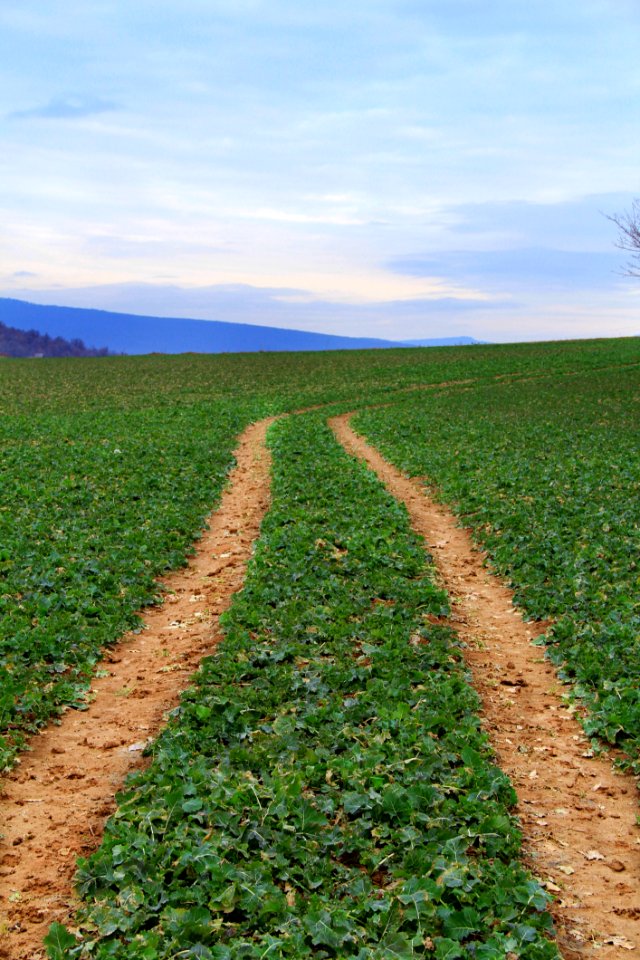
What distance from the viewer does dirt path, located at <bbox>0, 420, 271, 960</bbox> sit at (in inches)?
235

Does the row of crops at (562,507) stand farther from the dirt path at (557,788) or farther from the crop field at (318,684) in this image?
the dirt path at (557,788)

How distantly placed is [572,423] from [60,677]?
90.4 ft

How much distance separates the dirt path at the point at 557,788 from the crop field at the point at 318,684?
0.30 m

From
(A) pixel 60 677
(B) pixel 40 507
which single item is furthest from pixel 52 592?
(B) pixel 40 507

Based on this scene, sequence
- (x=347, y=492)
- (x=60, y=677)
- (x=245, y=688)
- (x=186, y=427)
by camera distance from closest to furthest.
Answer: (x=245, y=688)
(x=60, y=677)
(x=347, y=492)
(x=186, y=427)

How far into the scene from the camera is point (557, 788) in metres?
7.62

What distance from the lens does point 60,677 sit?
9.78m

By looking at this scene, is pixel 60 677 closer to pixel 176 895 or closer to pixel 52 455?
pixel 176 895

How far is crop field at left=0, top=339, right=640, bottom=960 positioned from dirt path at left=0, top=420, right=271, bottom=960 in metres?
0.30

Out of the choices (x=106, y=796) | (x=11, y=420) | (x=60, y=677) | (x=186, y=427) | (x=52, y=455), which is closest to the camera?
(x=106, y=796)

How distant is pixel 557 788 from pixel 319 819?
2713mm

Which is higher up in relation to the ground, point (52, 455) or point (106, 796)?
point (52, 455)

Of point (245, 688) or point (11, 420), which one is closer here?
point (245, 688)

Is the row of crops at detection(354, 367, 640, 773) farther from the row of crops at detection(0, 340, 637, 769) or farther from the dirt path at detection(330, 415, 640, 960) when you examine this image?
the row of crops at detection(0, 340, 637, 769)
